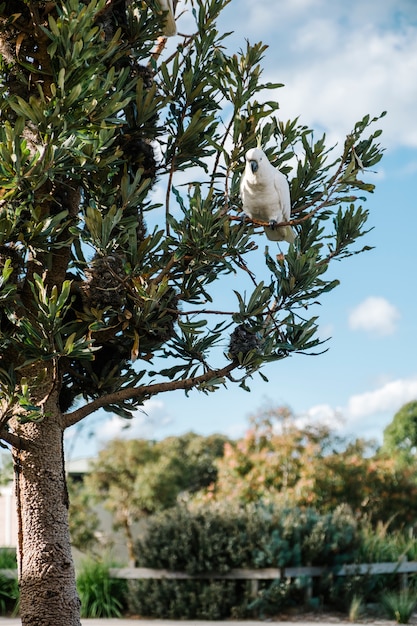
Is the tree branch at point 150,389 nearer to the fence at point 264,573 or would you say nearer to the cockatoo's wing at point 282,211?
the cockatoo's wing at point 282,211

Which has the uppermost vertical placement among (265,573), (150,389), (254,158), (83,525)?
(254,158)

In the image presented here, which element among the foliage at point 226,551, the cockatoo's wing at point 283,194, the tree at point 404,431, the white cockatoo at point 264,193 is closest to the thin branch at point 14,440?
the white cockatoo at point 264,193

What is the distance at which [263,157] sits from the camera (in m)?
4.68

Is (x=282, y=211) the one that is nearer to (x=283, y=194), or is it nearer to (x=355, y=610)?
(x=283, y=194)

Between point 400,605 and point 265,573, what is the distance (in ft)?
5.76

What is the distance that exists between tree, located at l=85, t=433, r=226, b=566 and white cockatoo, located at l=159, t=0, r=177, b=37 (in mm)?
16572

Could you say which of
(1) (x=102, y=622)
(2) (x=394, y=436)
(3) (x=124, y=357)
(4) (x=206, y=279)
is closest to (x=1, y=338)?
(3) (x=124, y=357)

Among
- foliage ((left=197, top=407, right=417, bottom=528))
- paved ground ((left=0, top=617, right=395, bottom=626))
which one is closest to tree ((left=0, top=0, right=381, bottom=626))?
paved ground ((left=0, top=617, right=395, bottom=626))

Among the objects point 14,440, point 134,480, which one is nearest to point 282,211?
point 14,440

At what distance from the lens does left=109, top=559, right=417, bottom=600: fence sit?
10260mm

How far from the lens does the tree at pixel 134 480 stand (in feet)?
69.9

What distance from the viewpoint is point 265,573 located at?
10250 mm

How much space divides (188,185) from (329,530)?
7001mm

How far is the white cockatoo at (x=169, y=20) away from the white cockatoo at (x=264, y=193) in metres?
1.13
